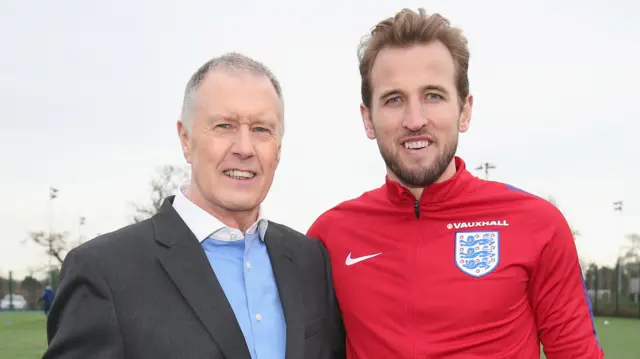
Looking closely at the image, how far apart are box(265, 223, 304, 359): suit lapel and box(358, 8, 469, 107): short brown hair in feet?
3.23

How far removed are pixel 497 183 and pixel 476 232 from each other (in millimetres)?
390

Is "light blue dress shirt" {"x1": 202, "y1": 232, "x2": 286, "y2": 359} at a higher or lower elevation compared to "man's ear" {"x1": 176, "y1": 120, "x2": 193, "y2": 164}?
lower

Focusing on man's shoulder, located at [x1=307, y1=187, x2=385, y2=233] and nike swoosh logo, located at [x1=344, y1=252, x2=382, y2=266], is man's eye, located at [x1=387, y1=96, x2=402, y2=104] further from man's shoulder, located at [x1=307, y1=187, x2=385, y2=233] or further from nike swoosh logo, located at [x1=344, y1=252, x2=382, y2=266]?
nike swoosh logo, located at [x1=344, y1=252, x2=382, y2=266]

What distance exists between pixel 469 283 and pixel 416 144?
75 cm

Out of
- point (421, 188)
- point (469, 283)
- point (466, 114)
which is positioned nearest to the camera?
point (469, 283)

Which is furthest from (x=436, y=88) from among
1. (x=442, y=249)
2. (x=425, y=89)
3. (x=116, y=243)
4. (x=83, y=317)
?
(x=83, y=317)

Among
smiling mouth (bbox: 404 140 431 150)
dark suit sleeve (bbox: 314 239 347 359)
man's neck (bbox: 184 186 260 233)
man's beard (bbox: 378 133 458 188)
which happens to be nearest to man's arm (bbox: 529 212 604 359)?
man's beard (bbox: 378 133 458 188)

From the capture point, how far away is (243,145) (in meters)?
2.94

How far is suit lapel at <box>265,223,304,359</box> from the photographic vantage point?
2906 millimetres

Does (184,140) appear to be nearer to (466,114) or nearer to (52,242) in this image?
(466,114)

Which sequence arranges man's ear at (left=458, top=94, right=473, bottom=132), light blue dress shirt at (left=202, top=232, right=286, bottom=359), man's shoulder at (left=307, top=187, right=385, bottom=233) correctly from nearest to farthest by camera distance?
light blue dress shirt at (left=202, top=232, right=286, bottom=359) < man's ear at (left=458, top=94, right=473, bottom=132) < man's shoulder at (left=307, top=187, right=385, bottom=233)

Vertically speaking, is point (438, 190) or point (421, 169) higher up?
point (421, 169)

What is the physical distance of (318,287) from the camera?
11.1ft

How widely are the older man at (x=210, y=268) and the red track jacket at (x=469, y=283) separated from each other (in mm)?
309
